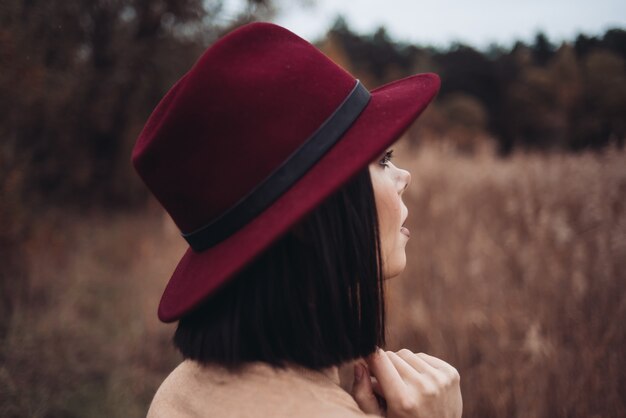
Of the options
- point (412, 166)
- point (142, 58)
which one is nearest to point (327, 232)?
point (412, 166)

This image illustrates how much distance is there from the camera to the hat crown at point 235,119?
1.01m

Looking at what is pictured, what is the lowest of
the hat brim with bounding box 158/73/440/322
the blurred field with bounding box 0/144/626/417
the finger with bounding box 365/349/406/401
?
the blurred field with bounding box 0/144/626/417

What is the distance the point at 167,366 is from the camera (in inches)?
176

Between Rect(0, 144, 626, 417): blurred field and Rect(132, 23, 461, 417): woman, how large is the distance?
7.30ft

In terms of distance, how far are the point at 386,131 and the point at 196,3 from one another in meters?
10.0

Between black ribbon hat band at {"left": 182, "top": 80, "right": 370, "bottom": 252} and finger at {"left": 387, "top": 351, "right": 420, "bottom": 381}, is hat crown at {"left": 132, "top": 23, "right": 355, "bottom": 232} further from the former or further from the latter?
finger at {"left": 387, "top": 351, "right": 420, "bottom": 381}

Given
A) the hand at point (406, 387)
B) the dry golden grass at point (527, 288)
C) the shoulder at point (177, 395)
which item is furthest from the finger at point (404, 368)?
the dry golden grass at point (527, 288)

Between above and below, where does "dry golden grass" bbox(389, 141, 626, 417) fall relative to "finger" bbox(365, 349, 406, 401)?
below

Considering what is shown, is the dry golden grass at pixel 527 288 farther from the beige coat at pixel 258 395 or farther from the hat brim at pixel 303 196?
the hat brim at pixel 303 196

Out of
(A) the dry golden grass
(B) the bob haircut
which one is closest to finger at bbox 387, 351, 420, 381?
(B) the bob haircut

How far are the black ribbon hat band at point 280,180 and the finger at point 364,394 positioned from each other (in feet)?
1.64

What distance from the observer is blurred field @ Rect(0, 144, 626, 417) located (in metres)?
2.97

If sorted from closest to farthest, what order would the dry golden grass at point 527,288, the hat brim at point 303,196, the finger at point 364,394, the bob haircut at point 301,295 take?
the hat brim at point 303,196
the bob haircut at point 301,295
the finger at point 364,394
the dry golden grass at point 527,288

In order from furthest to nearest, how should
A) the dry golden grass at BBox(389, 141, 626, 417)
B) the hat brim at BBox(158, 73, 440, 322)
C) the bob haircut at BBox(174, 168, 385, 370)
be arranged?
the dry golden grass at BBox(389, 141, 626, 417) → the bob haircut at BBox(174, 168, 385, 370) → the hat brim at BBox(158, 73, 440, 322)
